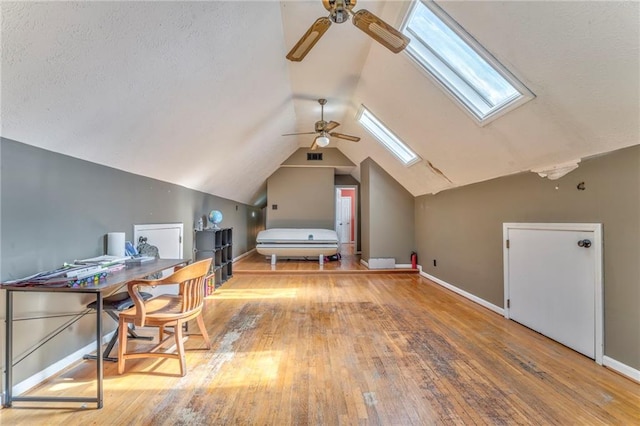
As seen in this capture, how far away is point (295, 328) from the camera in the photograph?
2963 mm

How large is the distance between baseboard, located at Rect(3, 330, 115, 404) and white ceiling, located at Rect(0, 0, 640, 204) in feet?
5.04

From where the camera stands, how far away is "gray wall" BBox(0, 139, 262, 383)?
5.80ft

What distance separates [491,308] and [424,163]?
219cm

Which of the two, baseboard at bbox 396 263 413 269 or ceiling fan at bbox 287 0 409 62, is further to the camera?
baseboard at bbox 396 263 413 269

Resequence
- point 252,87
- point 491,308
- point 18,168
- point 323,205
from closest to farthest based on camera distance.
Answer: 1. point 18,168
2. point 252,87
3. point 491,308
4. point 323,205

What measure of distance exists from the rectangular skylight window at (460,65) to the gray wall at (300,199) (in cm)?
497

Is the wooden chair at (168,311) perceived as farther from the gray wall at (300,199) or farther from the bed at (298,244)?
the gray wall at (300,199)

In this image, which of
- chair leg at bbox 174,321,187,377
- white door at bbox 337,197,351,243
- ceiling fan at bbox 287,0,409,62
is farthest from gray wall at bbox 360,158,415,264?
chair leg at bbox 174,321,187,377

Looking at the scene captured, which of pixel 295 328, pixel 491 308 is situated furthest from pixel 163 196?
pixel 491 308

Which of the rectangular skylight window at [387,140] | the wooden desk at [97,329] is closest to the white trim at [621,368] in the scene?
the rectangular skylight window at [387,140]

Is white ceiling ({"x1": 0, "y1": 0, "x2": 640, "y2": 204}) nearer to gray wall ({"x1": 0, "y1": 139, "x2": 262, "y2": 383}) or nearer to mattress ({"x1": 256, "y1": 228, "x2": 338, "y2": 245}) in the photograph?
gray wall ({"x1": 0, "y1": 139, "x2": 262, "y2": 383})

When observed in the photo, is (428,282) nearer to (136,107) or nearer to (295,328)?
(295,328)

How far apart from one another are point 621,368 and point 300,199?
6.25 meters

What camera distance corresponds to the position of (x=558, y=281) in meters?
2.63
